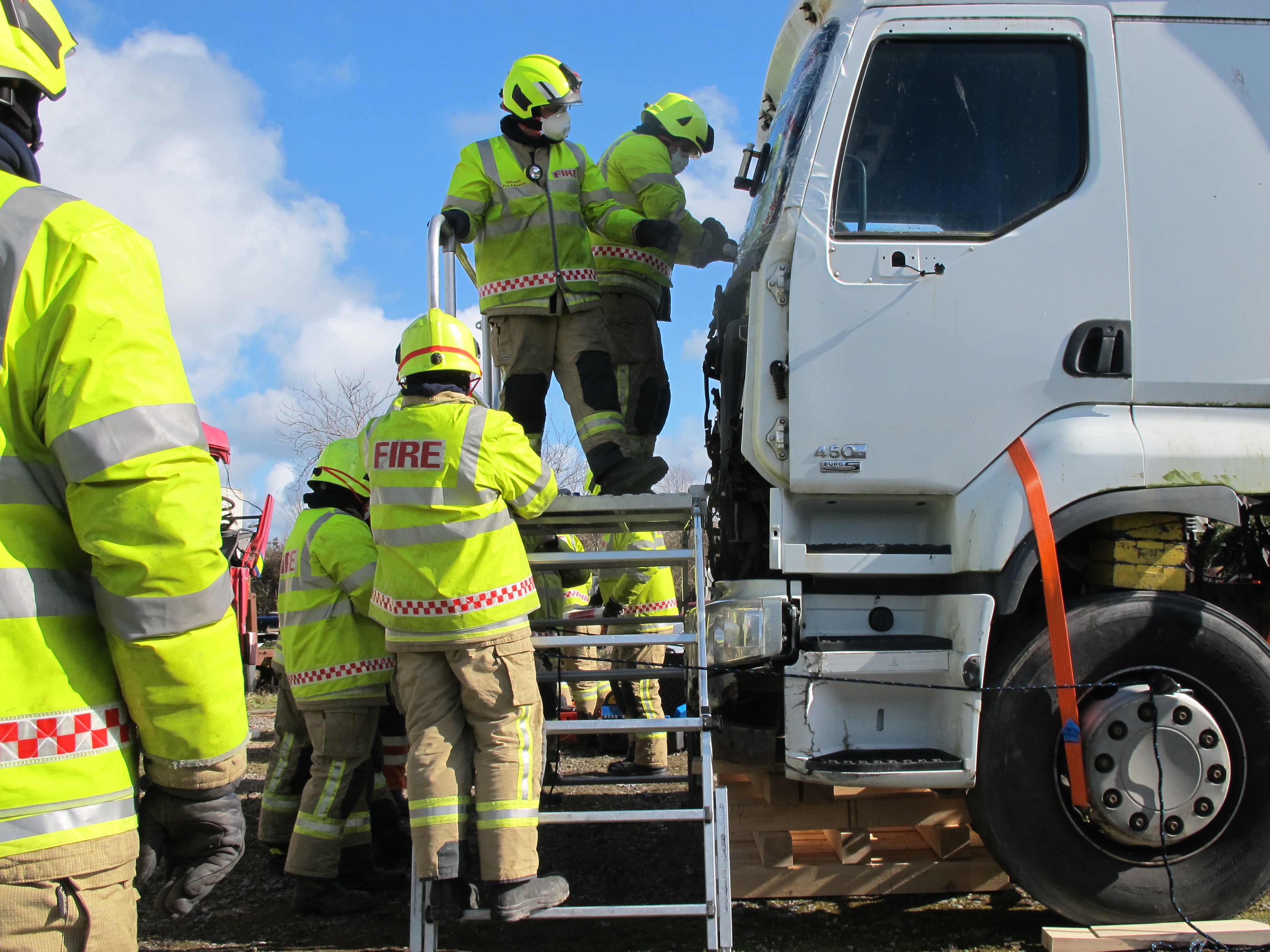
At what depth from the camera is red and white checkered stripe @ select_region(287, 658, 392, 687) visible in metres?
4.24

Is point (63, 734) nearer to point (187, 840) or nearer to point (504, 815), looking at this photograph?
point (187, 840)

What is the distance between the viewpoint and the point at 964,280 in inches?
131

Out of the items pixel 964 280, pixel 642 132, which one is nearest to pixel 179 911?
pixel 964 280

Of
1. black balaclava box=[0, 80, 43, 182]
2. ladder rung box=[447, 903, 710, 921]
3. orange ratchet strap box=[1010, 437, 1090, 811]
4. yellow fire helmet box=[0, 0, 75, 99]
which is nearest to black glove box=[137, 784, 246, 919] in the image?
black balaclava box=[0, 80, 43, 182]

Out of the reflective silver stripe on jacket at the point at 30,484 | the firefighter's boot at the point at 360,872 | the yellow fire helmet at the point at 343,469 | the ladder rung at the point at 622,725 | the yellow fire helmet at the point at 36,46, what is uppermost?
the yellow fire helmet at the point at 36,46

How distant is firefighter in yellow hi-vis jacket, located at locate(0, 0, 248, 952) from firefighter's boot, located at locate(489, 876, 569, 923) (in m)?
1.72

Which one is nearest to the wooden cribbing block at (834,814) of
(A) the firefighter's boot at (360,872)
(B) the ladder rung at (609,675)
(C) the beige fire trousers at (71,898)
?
(B) the ladder rung at (609,675)

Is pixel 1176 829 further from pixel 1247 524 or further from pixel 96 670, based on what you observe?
pixel 96 670

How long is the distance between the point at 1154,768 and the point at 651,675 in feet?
6.18

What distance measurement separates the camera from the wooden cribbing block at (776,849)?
3.62 m

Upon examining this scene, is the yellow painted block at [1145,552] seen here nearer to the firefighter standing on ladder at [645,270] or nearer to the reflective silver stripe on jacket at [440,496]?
the reflective silver stripe on jacket at [440,496]

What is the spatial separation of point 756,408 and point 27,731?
7.79ft

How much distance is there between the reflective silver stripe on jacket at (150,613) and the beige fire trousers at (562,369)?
9.58ft

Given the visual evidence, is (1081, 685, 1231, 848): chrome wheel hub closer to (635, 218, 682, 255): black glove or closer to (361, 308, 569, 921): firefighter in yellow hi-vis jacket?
(361, 308, 569, 921): firefighter in yellow hi-vis jacket
